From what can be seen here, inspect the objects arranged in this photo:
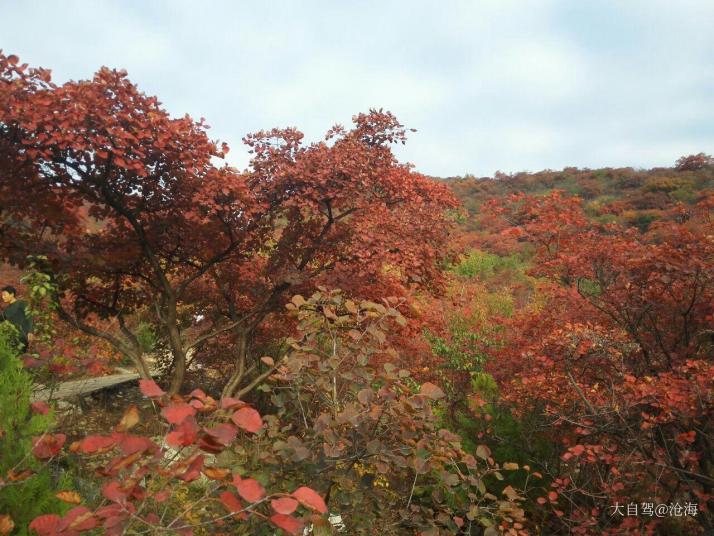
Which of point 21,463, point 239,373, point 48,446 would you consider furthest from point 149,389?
point 239,373

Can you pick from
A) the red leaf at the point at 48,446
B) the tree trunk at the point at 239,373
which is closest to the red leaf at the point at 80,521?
the red leaf at the point at 48,446

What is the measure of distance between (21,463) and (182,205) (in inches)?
129

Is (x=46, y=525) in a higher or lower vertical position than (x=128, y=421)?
lower

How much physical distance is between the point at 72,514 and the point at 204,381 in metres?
6.67

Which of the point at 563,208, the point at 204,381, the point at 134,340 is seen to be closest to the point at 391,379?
the point at 134,340

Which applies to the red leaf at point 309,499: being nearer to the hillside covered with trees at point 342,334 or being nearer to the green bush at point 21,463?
the hillside covered with trees at point 342,334

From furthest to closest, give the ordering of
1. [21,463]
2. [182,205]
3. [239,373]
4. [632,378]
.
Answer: [239,373] < [182,205] < [632,378] < [21,463]

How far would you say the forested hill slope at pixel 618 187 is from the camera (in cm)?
2080

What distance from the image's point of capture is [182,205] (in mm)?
5051

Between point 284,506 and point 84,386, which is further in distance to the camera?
point 84,386

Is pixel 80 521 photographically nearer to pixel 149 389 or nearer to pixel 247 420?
pixel 149 389

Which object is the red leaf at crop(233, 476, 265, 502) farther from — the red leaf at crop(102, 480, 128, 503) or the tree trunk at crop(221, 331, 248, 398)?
the tree trunk at crop(221, 331, 248, 398)

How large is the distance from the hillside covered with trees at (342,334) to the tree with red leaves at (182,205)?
0.02m

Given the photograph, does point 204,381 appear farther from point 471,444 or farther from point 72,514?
point 72,514
